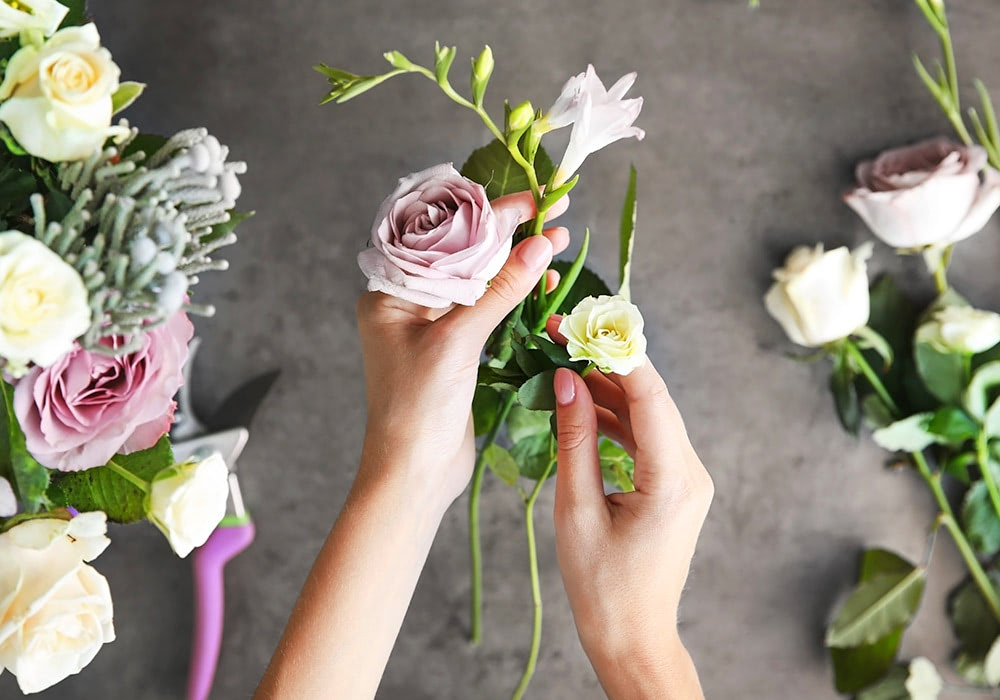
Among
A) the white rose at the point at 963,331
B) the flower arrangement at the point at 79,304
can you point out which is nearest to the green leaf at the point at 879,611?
the white rose at the point at 963,331

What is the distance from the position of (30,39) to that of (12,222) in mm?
83

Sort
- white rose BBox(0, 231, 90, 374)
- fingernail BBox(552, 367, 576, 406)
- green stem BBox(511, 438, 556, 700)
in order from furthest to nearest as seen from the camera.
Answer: green stem BBox(511, 438, 556, 700) < fingernail BBox(552, 367, 576, 406) < white rose BBox(0, 231, 90, 374)

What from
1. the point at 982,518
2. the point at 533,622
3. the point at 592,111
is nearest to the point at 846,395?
the point at 982,518

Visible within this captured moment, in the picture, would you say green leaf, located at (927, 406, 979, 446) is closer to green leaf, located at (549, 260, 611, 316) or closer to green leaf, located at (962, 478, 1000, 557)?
green leaf, located at (962, 478, 1000, 557)

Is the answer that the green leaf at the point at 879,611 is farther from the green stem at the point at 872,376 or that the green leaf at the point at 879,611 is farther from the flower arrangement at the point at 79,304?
the flower arrangement at the point at 79,304

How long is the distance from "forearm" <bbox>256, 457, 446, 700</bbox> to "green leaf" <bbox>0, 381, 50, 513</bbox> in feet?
0.69

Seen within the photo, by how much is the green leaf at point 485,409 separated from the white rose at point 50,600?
12.0 inches

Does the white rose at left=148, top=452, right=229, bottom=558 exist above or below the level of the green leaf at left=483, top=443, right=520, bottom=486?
above

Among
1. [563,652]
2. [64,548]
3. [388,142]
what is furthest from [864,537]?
[64,548]

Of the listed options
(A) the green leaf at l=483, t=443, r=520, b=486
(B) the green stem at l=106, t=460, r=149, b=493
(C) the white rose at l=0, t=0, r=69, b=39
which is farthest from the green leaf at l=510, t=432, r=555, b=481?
(C) the white rose at l=0, t=0, r=69, b=39

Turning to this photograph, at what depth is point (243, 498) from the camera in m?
0.78

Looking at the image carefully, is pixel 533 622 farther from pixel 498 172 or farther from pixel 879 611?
pixel 498 172

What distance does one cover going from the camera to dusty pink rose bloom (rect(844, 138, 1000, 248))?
2.32ft

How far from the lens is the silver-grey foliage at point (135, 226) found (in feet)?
0.94
